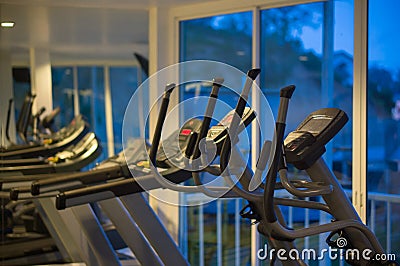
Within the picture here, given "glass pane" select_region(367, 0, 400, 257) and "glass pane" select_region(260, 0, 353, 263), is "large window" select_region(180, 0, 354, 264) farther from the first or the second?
"glass pane" select_region(367, 0, 400, 257)

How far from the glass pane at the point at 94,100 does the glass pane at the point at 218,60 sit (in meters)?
3.59

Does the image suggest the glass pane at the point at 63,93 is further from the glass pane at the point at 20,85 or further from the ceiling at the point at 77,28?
the glass pane at the point at 20,85

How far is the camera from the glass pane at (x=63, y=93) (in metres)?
7.73

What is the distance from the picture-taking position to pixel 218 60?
5.07m

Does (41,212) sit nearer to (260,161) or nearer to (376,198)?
(376,198)

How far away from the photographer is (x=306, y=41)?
4414 millimetres

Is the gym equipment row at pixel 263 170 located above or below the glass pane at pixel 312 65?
below

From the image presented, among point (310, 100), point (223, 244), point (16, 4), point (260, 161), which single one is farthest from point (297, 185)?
point (16, 4)

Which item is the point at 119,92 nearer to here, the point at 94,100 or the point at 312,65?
the point at 94,100

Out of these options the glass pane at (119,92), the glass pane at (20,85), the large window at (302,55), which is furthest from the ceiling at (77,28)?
the glass pane at (119,92)

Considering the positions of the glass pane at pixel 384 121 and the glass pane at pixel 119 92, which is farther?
the glass pane at pixel 119 92

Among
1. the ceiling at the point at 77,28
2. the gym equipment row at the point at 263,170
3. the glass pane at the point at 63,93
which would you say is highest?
the ceiling at the point at 77,28

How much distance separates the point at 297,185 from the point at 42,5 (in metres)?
3.14

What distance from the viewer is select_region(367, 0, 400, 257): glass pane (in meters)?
3.87
